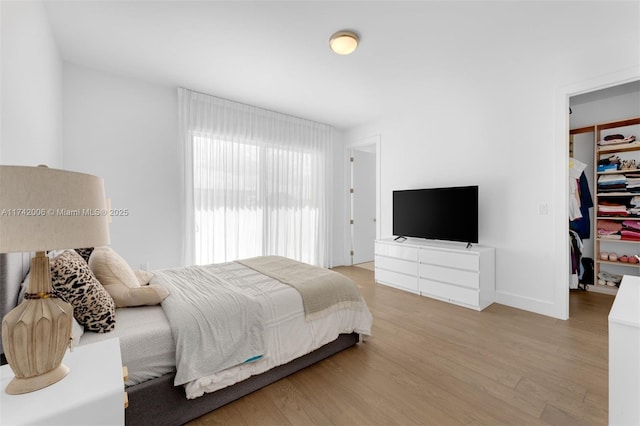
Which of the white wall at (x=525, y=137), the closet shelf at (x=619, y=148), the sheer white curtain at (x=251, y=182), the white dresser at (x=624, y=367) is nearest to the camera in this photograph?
the white dresser at (x=624, y=367)

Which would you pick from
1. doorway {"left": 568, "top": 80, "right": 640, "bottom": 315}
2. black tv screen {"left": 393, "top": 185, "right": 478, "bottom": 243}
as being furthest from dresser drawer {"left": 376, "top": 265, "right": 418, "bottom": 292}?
doorway {"left": 568, "top": 80, "right": 640, "bottom": 315}

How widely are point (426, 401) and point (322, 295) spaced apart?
933 mm

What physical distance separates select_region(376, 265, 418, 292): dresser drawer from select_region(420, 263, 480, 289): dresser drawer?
18cm

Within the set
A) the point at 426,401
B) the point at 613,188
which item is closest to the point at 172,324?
the point at 426,401

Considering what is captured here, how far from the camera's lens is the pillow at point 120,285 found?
1.70 meters

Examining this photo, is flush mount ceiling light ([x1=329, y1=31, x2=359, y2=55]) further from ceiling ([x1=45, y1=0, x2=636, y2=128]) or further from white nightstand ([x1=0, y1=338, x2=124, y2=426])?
white nightstand ([x1=0, y1=338, x2=124, y2=426])

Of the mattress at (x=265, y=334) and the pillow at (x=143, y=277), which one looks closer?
the mattress at (x=265, y=334)

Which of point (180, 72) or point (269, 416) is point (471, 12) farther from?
point (269, 416)

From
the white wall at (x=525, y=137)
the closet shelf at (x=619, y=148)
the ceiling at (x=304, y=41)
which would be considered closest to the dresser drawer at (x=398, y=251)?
the white wall at (x=525, y=137)

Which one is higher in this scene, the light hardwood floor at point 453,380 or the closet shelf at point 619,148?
the closet shelf at point 619,148

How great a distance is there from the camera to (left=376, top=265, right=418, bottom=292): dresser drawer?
12.3 ft

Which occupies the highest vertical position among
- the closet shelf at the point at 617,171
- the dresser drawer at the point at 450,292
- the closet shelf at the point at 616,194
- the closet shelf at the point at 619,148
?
the closet shelf at the point at 619,148

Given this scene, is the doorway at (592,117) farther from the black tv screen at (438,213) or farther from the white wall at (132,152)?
the white wall at (132,152)

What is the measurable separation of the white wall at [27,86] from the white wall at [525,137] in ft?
11.3
